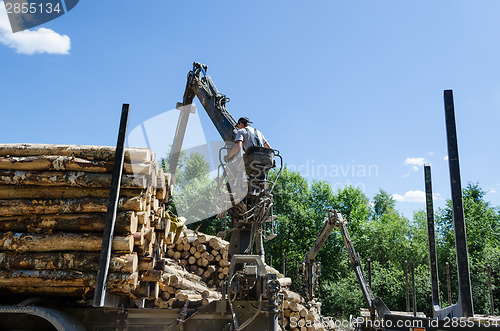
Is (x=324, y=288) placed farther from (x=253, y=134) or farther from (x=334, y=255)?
(x=253, y=134)

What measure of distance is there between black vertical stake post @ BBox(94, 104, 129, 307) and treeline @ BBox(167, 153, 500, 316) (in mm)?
18863

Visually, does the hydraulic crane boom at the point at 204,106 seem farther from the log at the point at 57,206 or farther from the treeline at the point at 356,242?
the treeline at the point at 356,242

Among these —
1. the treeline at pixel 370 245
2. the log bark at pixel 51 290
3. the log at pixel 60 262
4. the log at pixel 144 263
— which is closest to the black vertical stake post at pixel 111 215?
the log at pixel 60 262

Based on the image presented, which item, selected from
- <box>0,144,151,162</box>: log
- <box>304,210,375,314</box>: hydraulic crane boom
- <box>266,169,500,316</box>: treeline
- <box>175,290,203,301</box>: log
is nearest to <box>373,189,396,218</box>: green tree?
<box>266,169,500,316</box>: treeline

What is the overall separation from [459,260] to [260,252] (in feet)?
15.4

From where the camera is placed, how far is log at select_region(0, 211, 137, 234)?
4445mm

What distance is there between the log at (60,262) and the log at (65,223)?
0.31m

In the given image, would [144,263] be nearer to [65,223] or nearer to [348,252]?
[65,223]

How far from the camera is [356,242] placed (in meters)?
28.8

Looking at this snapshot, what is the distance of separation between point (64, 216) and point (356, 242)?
2695 cm

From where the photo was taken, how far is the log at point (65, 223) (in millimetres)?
4445

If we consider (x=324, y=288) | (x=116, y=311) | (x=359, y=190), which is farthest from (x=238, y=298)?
(x=359, y=190)

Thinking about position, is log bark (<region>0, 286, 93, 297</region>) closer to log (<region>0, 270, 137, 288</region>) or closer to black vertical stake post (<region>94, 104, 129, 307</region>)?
log (<region>0, 270, 137, 288</region>)

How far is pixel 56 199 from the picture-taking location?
454 cm
